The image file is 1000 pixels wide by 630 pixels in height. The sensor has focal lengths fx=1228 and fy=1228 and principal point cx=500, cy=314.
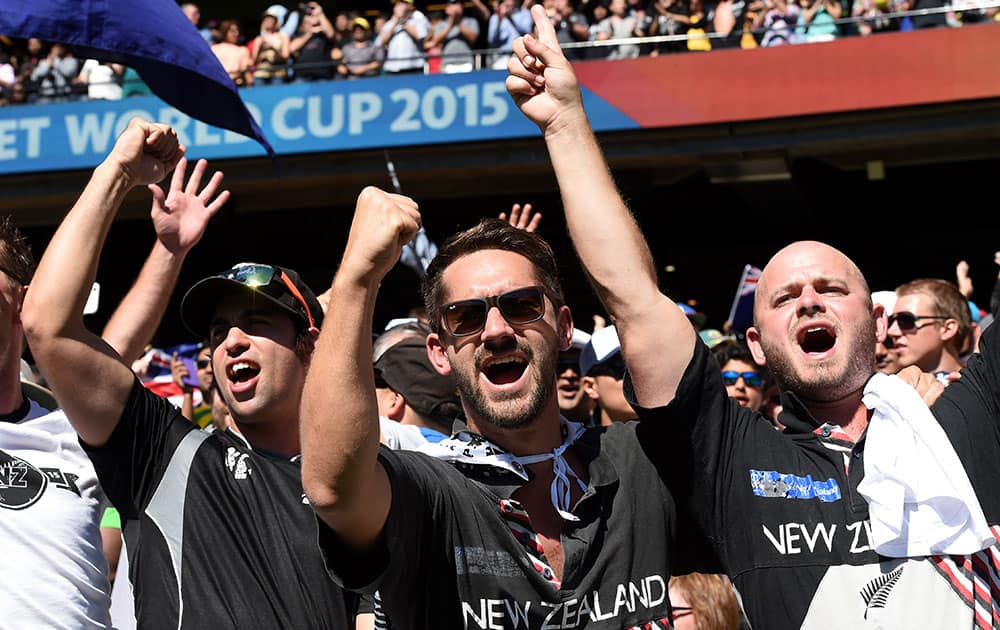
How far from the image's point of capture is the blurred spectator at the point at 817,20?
43.5ft

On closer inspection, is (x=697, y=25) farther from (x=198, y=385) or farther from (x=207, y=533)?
(x=207, y=533)

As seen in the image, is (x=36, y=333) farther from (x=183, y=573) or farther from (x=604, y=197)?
(x=604, y=197)

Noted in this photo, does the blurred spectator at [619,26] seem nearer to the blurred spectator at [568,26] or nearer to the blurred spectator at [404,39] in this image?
the blurred spectator at [568,26]

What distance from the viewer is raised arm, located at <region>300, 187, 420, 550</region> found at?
2197mm

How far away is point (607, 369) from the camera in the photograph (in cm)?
536

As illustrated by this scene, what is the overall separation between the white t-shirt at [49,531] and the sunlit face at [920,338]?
12.1ft

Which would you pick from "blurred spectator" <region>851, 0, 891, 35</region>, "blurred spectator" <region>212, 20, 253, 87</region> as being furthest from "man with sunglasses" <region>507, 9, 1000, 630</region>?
"blurred spectator" <region>212, 20, 253, 87</region>

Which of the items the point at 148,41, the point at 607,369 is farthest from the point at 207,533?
the point at 607,369

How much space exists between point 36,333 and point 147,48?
210cm

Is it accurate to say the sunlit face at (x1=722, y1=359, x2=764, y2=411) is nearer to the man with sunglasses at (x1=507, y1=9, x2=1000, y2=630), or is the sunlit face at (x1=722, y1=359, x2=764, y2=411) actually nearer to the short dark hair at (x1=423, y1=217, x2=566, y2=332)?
the man with sunglasses at (x1=507, y1=9, x2=1000, y2=630)

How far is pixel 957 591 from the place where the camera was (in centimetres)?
255

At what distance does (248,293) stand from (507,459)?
3.27 feet

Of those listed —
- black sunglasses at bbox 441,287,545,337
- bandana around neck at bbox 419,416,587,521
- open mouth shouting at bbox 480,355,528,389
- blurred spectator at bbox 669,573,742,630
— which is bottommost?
blurred spectator at bbox 669,573,742,630

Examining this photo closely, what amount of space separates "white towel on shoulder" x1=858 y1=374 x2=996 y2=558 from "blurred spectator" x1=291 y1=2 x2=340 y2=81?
499 inches
